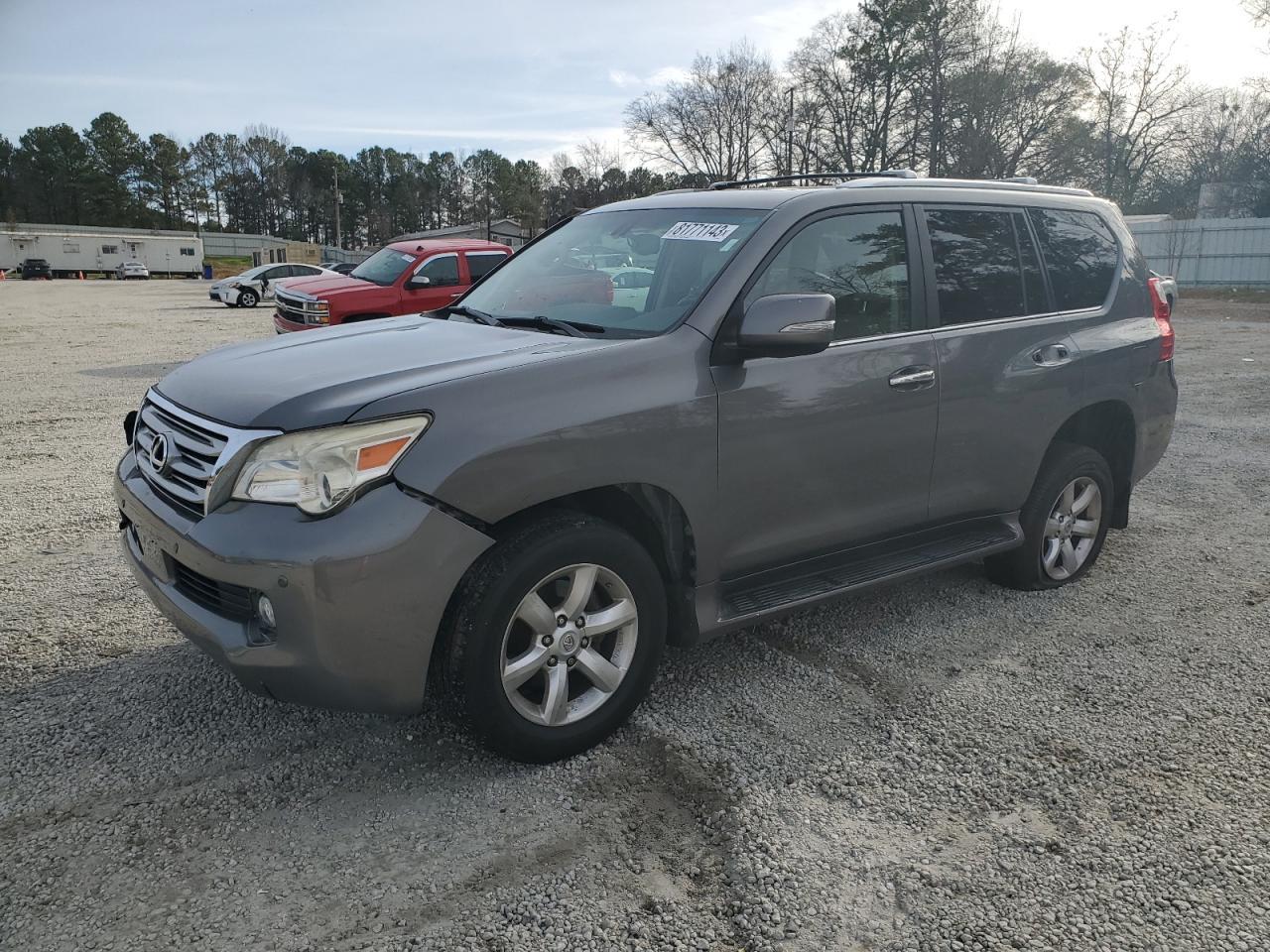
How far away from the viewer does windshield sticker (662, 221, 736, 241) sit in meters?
3.65

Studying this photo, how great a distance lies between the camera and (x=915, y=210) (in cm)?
402

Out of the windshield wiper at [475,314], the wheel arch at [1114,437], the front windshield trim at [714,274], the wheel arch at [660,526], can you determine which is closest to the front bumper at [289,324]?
the windshield wiper at [475,314]

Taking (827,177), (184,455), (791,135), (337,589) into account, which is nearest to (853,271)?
(827,177)

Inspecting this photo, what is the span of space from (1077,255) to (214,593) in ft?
13.5

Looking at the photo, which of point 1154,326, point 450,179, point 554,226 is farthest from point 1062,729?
point 450,179

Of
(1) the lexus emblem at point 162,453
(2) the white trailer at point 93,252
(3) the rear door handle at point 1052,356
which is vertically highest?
(2) the white trailer at point 93,252

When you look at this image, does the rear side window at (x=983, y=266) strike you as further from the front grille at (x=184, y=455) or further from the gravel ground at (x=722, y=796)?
the front grille at (x=184, y=455)

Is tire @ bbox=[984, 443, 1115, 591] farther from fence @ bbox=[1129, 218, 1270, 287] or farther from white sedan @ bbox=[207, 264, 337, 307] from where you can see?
fence @ bbox=[1129, 218, 1270, 287]

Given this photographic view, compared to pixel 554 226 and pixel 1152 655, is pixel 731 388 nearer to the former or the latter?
pixel 554 226

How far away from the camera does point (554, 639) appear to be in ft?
9.91

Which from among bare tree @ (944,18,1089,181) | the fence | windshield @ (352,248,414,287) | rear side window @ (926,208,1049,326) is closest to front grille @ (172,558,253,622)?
rear side window @ (926,208,1049,326)

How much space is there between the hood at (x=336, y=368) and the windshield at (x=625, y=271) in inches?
9.4

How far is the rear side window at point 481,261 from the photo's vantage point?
14.0 m

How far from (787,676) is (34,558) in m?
4.02
